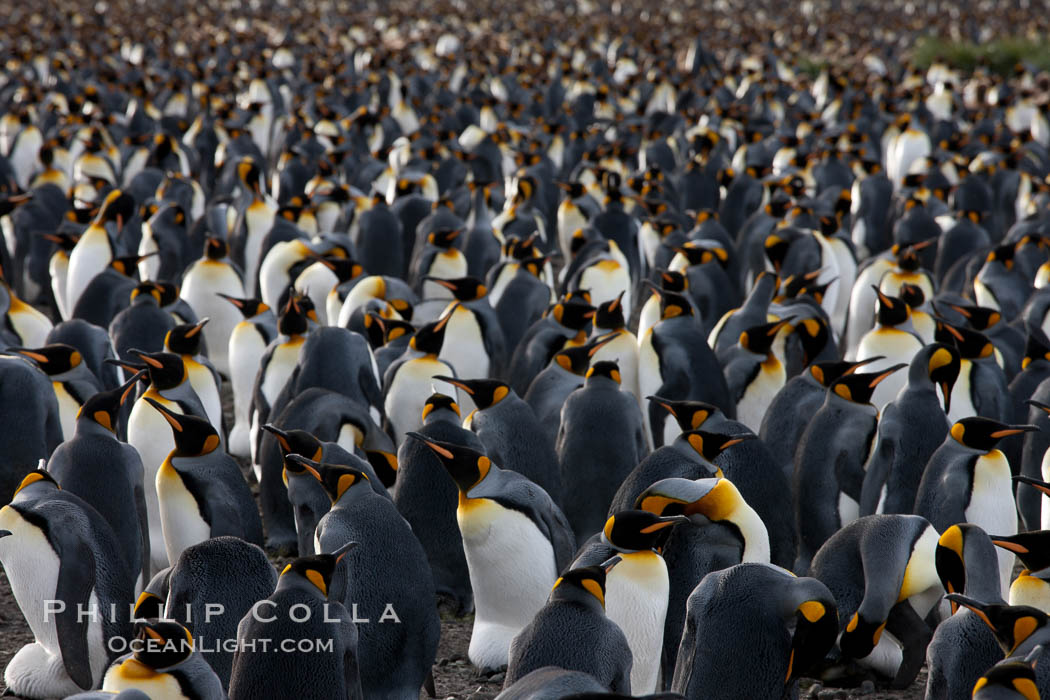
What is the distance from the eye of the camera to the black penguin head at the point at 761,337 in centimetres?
575

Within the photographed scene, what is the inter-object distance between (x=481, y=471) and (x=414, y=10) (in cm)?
2656

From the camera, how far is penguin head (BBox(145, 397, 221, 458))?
415 cm

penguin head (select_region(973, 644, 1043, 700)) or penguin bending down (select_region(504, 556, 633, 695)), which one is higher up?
penguin head (select_region(973, 644, 1043, 700))

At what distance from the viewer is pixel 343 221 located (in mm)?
9180

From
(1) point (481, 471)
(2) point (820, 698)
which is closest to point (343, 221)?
(1) point (481, 471)

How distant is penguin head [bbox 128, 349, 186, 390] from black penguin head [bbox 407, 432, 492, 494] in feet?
4.51

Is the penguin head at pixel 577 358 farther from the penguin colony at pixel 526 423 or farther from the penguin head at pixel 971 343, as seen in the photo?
the penguin head at pixel 971 343

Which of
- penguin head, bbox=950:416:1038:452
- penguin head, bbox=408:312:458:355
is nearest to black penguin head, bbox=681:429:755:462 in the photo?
penguin head, bbox=950:416:1038:452

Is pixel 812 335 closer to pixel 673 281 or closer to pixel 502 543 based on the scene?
pixel 673 281

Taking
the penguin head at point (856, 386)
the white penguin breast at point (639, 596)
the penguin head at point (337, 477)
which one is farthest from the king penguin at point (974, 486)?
the penguin head at point (337, 477)

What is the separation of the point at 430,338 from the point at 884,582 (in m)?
2.44

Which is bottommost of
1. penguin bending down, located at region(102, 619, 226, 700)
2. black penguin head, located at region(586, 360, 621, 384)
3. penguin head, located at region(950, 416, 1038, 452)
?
penguin bending down, located at region(102, 619, 226, 700)

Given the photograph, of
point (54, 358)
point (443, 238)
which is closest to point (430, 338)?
point (54, 358)

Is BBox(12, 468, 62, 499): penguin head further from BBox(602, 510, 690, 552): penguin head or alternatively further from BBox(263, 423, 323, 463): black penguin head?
BBox(602, 510, 690, 552): penguin head
